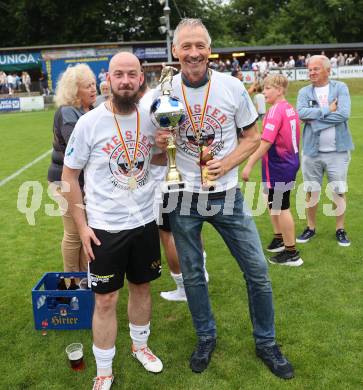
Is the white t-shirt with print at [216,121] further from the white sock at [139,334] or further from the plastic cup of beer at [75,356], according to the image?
the plastic cup of beer at [75,356]

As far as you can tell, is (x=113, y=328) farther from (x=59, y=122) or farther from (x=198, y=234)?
(x=59, y=122)

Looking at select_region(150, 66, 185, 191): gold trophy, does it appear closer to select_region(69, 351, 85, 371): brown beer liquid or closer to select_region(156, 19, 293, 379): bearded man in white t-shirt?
select_region(156, 19, 293, 379): bearded man in white t-shirt

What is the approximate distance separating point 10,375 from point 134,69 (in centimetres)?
234

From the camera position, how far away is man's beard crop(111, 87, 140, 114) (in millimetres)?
2777

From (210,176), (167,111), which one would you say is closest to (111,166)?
(167,111)

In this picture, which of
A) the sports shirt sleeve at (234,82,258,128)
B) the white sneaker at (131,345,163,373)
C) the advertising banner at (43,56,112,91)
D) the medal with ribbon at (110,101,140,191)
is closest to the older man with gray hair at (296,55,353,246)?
the sports shirt sleeve at (234,82,258,128)

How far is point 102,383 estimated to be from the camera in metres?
3.14

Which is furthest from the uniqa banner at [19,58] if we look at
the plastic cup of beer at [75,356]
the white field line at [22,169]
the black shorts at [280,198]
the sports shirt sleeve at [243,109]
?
the sports shirt sleeve at [243,109]

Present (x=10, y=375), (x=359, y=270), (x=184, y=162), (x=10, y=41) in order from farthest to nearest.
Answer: (x=10, y=41) → (x=359, y=270) → (x=10, y=375) → (x=184, y=162)

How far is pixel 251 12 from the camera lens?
207 feet

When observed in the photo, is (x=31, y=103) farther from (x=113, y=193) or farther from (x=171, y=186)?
(x=171, y=186)

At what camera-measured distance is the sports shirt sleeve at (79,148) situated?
281 centimetres

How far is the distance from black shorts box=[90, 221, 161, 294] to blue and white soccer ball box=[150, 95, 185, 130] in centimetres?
70

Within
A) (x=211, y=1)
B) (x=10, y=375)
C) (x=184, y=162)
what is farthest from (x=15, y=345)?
(x=211, y=1)
